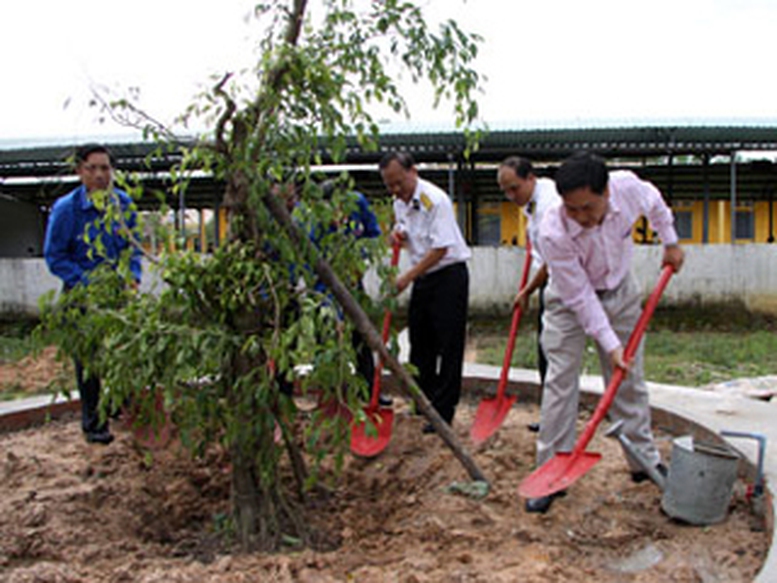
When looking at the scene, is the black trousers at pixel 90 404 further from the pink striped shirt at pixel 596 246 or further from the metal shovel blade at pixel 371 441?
the pink striped shirt at pixel 596 246

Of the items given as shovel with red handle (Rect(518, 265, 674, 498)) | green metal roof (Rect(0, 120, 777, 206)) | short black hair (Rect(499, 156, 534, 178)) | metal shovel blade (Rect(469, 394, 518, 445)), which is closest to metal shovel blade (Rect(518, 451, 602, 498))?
shovel with red handle (Rect(518, 265, 674, 498))

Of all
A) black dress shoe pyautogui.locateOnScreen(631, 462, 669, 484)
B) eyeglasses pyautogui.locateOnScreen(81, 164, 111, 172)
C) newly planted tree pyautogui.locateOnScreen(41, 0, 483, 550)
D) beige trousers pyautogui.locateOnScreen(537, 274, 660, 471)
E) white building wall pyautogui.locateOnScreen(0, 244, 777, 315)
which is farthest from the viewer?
white building wall pyautogui.locateOnScreen(0, 244, 777, 315)

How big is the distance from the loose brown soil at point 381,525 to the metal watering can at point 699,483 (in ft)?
0.19

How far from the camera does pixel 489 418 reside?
3916 mm

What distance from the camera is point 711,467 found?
260cm

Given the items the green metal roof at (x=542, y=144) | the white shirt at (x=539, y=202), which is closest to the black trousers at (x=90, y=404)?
the white shirt at (x=539, y=202)

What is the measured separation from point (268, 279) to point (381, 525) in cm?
126

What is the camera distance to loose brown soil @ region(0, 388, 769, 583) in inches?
95.3

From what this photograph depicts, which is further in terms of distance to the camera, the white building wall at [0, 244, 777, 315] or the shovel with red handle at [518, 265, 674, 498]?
the white building wall at [0, 244, 777, 315]

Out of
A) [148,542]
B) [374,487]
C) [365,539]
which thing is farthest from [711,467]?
[148,542]

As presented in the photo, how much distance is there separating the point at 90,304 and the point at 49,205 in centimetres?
1523

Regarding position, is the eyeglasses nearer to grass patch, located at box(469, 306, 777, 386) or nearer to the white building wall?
grass patch, located at box(469, 306, 777, 386)

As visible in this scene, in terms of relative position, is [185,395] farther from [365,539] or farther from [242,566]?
[365,539]

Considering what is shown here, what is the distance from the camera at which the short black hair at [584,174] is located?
8.49 feet
